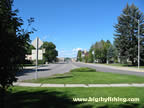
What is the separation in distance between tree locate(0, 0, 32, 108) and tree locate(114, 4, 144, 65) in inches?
1542

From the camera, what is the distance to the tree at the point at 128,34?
39.8m

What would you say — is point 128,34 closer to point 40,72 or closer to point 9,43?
point 40,72

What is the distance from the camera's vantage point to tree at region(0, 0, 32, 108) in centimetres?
294

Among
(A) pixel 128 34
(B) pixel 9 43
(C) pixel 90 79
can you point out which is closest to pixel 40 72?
(C) pixel 90 79

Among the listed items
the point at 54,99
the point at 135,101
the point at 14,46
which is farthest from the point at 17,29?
the point at 135,101

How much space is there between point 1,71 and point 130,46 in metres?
41.4

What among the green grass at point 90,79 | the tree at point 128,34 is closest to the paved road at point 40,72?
the green grass at point 90,79

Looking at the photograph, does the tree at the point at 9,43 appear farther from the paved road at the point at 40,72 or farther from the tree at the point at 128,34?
the tree at the point at 128,34

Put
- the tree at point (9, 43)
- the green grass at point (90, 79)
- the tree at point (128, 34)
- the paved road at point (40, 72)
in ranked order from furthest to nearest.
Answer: the tree at point (128, 34) → the paved road at point (40, 72) → the green grass at point (90, 79) → the tree at point (9, 43)

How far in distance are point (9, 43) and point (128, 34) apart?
1669 inches

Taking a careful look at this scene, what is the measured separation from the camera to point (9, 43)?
117 inches

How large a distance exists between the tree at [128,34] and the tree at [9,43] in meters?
39.2

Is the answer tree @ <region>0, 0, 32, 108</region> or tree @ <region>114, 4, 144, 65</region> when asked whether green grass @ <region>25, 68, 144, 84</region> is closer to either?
tree @ <region>0, 0, 32, 108</region>

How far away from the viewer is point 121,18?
4256 cm
